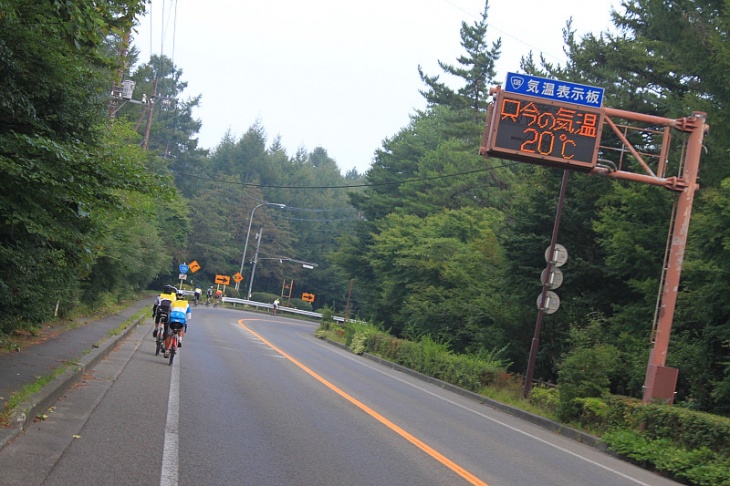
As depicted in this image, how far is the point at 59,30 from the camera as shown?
416 inches

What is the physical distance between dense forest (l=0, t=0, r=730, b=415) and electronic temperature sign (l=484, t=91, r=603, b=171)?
3.83 m

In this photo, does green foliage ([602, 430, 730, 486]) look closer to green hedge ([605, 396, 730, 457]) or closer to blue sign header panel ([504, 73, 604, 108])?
green hedge ([605, 396, 730, 457])

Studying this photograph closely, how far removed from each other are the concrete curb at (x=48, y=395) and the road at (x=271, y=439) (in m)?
0.14

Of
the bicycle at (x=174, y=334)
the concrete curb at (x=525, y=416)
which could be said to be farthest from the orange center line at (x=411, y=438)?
the concrete curb at (x=525, y=416)

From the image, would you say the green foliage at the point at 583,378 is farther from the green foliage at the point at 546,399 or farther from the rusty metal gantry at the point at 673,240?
the rusty metal gantry at the point at 673,240

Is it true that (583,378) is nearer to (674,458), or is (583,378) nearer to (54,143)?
(674,458)

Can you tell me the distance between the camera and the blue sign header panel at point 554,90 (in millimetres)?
14969

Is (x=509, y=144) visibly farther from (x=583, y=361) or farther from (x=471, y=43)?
(x=471, y=43)

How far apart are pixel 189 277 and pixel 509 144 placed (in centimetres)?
8120

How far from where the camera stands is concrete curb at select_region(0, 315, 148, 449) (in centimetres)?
821

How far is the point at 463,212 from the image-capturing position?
44031 mm

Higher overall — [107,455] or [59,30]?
[59,30]

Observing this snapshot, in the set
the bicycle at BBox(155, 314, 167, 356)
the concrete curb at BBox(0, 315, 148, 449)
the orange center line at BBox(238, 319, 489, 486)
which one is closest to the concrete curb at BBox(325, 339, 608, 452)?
the orange center line at BBox(238, 319, 489, 486)

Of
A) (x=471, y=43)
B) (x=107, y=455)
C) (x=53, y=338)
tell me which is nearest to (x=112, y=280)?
(x=53, y=338)
